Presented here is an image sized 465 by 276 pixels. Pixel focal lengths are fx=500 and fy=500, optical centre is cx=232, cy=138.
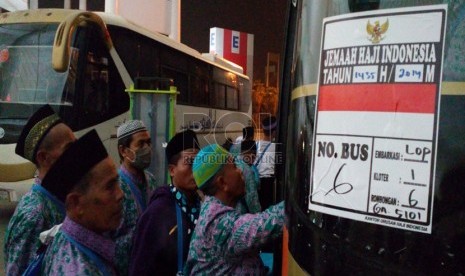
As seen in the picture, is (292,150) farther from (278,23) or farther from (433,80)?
(278,23)

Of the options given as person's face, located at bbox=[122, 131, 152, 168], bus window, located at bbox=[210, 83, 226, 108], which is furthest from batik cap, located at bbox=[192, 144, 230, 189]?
bus window, located at bbox=[210, 83, 226, 108]

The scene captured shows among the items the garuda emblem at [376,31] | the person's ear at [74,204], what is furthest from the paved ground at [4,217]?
the garuda emblem at [376,31]

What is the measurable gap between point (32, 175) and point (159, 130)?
2.59 metres

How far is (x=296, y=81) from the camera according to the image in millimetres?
1973

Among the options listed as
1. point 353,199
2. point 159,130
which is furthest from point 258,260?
point 159,130

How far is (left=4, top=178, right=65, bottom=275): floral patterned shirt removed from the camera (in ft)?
Answer: 7.71

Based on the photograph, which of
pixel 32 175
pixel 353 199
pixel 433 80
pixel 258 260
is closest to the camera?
pixel 433 80

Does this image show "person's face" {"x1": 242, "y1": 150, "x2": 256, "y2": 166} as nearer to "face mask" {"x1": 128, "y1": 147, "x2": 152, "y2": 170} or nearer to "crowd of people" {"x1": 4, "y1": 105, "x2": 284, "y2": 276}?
"crowd of people" {"x1": 4, "y1": 105, "x2": 284, "y2": 276}

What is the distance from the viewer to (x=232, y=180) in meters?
2.46

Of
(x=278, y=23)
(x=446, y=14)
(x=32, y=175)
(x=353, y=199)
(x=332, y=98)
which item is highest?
(x=278, y=23)

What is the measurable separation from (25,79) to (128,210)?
218 inches

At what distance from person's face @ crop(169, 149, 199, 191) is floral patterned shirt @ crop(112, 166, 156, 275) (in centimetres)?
32

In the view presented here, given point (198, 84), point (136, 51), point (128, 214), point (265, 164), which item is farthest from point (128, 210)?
point (198, 84)

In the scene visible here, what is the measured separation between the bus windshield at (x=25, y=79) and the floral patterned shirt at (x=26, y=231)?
18.0 feet
